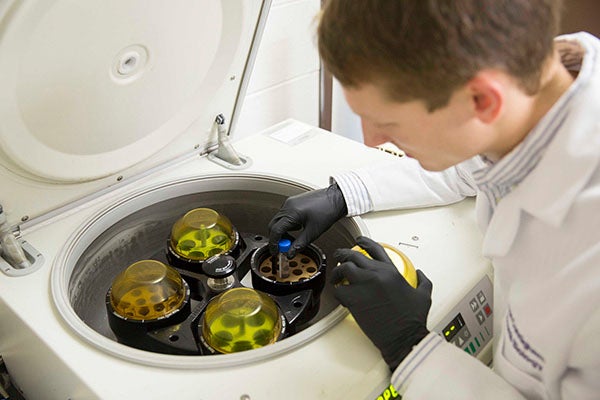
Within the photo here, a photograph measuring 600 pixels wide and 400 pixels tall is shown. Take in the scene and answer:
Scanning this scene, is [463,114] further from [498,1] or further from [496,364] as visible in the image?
[496,364]

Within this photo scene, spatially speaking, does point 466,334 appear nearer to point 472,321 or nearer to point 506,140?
point 472,321

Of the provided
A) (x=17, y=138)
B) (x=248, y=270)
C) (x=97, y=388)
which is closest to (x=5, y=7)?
(x=17, y=138)

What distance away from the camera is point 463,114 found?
704mm

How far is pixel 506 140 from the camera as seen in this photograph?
0.77 meters

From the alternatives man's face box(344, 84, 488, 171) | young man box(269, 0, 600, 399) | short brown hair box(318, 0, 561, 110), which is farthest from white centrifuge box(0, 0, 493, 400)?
short brown hair box(318, 0, 561, 110)

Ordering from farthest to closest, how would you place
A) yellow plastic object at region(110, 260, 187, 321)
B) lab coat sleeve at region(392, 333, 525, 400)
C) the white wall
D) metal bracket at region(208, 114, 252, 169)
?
the white wall < metal bracket at region(208, 114, 252, 169) < yellow plastic object at region(110, 260, 187, 321) < lab coat sleeve at region(392, 333, 525, 400)

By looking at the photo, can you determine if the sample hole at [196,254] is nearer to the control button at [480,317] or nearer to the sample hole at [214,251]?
the sample hole at [214,251]

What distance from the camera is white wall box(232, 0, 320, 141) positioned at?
6.29 ft

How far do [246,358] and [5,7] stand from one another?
2.03ft

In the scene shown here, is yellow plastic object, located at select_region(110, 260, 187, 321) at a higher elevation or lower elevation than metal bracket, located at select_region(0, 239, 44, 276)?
lower

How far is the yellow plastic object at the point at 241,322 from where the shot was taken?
39.3 inches

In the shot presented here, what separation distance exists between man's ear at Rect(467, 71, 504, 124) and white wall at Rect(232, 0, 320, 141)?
4.09 feet

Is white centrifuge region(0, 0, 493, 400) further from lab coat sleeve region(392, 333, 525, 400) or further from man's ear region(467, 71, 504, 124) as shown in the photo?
man's ear region(467, 71, 504, 124)

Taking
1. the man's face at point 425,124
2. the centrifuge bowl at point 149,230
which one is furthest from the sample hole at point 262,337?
the man's face at point 425,124
